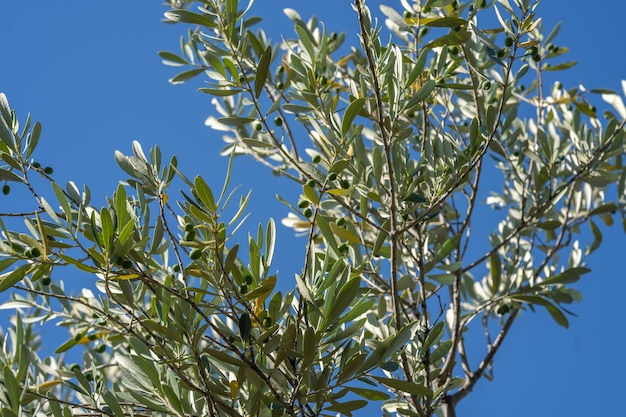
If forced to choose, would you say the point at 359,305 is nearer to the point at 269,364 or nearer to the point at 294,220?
the point at 269,364

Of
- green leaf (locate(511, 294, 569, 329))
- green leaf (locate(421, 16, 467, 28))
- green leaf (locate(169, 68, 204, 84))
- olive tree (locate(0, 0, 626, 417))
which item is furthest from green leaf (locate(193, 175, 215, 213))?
green leaf (locate(511, 294, 569, 329))

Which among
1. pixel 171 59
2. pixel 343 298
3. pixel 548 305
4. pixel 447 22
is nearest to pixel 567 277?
pixel 548 305

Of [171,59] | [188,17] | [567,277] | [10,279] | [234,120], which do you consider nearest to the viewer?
[10,279]

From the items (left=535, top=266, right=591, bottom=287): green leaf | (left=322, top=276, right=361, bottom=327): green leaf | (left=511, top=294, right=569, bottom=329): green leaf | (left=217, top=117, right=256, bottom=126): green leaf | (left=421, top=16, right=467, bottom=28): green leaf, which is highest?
(left=421, top=16, right=467, bottom=28): green leaf

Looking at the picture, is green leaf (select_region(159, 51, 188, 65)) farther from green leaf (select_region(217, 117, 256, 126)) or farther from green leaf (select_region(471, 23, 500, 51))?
green leaf (select_region(471, 23, 500, 51))

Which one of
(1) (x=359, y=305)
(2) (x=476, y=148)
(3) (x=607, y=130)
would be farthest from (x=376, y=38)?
(3) (x=607, y=130)

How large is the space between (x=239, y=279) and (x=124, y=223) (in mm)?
300

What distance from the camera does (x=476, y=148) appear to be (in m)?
2.02

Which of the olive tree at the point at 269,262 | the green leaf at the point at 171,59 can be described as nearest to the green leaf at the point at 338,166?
the olive tree at the point at 269,262

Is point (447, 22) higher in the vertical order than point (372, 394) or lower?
higher

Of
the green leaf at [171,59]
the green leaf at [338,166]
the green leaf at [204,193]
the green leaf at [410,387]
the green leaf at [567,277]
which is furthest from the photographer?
the green leaf at [171,59]

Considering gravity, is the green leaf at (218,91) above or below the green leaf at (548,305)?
above

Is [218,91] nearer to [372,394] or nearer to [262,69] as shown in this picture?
[262,69]

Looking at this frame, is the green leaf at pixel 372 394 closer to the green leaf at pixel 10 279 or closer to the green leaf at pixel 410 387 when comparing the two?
the green leaf at pixel 410 387
